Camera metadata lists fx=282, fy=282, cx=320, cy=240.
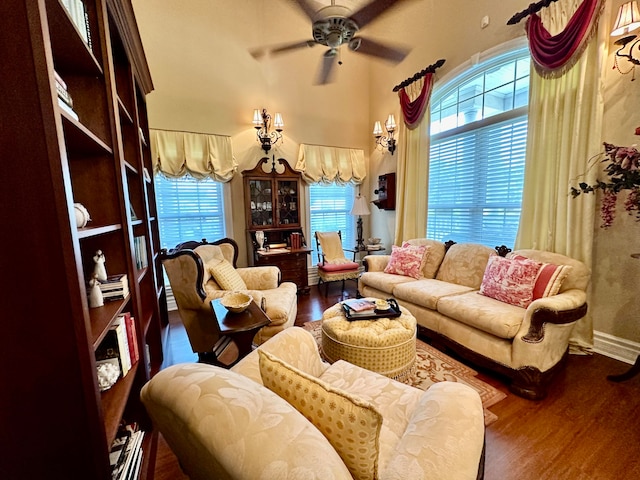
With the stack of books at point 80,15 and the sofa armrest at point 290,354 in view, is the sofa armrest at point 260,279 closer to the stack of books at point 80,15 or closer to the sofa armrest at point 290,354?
the sofa armrest at point 290,354

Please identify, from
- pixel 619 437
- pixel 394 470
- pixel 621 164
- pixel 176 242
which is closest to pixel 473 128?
pixel 621 164

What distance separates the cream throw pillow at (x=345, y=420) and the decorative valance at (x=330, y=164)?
3.87 metres

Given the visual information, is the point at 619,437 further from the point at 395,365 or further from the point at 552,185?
the point at 552,185

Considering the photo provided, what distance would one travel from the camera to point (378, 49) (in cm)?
275

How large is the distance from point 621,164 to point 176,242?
14.9 ft

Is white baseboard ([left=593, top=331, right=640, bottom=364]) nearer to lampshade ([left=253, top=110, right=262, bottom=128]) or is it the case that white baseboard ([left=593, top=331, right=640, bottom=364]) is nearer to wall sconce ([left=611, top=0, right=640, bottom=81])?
wall sconce ([left=611, top=0, right=640, bottom=81])

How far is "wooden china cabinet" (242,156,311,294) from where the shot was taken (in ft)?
13.3

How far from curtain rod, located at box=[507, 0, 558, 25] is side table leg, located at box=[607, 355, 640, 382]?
2.88 meters

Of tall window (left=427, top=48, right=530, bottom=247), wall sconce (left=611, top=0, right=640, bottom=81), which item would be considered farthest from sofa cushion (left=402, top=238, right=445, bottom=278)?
wall sconce (left=611, top=0, right=640, bottom=81)

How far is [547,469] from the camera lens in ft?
4.61

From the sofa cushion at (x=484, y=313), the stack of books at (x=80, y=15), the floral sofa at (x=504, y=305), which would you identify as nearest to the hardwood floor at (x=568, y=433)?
the floral sofa at (x=504, y=305)

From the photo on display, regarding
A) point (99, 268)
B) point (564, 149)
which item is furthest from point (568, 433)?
point (99, 268)

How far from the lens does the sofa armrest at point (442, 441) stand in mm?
788

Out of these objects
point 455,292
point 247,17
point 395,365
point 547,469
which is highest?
point 247,17
